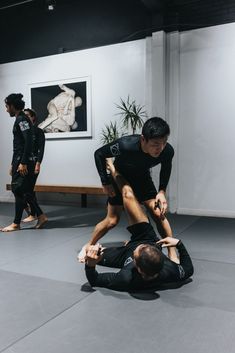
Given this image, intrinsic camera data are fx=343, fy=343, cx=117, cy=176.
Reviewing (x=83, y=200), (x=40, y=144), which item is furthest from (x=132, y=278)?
(x=83, y=200)

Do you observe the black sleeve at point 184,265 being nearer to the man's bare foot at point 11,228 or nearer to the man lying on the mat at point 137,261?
the man lying on the mat at point 137,261

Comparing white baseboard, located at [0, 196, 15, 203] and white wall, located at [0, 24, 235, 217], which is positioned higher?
white wall, located at [0, 24, 235, 217]

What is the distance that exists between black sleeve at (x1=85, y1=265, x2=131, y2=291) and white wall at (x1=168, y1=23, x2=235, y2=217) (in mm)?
2726

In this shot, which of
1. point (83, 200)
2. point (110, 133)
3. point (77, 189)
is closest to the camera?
point (110, 133)

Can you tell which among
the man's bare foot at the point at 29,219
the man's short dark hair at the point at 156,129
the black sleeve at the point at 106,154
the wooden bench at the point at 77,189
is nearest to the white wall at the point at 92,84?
the wooden bench at the point at 77,189

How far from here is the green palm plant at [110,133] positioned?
4902 mm

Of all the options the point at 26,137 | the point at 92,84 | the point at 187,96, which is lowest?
the point at 26,137

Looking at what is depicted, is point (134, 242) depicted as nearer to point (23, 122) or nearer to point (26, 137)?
point (26, 137)

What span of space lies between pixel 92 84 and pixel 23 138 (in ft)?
6.72

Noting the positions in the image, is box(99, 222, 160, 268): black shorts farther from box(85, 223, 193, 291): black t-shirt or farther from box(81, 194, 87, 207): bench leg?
box(81, 194, 87, 207): bench leg

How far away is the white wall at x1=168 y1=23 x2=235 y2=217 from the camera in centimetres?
430

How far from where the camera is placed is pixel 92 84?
5266mm

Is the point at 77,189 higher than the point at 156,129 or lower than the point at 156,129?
lower

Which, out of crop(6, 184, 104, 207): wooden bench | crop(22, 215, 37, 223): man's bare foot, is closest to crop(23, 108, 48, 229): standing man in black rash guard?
crop(22, 215, 37, 223): man's bare foot
